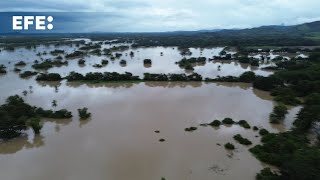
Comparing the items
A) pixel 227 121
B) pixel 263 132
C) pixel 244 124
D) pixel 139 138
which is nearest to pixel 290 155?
pixel 263 132

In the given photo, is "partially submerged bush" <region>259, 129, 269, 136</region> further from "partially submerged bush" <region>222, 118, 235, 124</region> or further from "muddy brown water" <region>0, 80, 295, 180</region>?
"partially submerged bush" <region>222, 118, 235, 124</region>

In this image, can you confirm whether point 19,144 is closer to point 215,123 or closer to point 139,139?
point 139,139

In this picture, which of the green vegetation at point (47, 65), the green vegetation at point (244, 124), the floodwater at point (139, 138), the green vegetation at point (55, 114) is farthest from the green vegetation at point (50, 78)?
the green vegetation at point (244, 124)

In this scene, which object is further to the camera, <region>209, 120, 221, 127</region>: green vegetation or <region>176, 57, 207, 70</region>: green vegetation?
<region>176, 57, 207, 70</region>: green vegetation

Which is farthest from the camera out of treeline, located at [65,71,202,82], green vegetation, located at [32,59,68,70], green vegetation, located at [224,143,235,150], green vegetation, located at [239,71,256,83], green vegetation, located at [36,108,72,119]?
green vegetation, located at [32,59,68,70]

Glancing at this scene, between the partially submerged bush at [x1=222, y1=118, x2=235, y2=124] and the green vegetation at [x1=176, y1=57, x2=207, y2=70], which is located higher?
the green vegetation at [x1=176, y1=57, x2=207, y2=70]

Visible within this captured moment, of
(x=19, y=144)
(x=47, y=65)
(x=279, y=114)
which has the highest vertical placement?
(x=47, y=65)

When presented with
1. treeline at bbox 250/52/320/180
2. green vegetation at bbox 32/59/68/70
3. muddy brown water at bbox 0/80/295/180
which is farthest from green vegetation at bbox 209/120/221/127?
green vegetation at bbox 32/59/68/70

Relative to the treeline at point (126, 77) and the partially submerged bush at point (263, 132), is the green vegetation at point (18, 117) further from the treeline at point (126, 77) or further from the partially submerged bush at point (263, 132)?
the partially submerged bush at point (263, 132)

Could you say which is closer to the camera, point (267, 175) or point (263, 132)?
point (267, 175)
